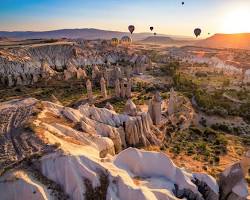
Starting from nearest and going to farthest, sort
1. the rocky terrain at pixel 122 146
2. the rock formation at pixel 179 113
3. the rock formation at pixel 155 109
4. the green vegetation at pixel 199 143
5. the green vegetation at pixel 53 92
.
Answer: the rocky terrain at pixel 122 146, the green vegetation at pixel 199 143, the rock formation at pixel 155 109, the rock formation at pixel 179 113, the green vegetation at pixel 53 92

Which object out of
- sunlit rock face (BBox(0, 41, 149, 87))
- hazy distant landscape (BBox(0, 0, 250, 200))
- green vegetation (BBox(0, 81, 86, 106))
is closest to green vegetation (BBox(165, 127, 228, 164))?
hazy distant landscape (BBox(0, 0, 250, 200))

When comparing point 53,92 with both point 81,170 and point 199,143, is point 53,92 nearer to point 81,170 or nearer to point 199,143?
point 199,143

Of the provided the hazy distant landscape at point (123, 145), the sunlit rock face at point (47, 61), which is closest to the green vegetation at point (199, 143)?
the hazy distant landscape at point (123, 145)

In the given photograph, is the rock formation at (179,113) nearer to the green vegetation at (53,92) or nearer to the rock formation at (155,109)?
the rock formation at (155,109)

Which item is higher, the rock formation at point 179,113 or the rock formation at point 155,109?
the rock formation at point 155,109

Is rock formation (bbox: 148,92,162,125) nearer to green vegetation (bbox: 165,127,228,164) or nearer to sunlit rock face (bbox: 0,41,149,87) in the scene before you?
green vegetation (bbox: 165,127,228,164)

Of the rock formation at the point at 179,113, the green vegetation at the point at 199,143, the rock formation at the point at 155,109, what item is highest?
the rock formation at the point at 155,109

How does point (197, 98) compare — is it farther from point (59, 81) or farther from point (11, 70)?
point (11, 70)

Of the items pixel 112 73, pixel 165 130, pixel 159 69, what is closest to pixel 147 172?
pixel 165 130
